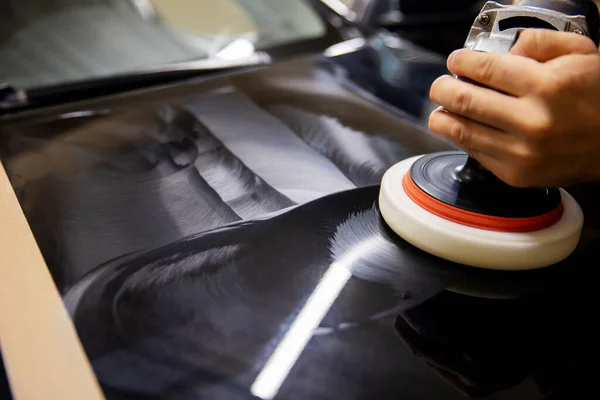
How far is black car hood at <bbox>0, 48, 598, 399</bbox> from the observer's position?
0.43m

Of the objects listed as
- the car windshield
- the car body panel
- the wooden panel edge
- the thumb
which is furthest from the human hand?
the car windshield

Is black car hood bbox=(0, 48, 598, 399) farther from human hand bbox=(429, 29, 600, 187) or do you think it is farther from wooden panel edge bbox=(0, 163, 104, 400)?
human hand bbox=(429, 29, 600, 187)

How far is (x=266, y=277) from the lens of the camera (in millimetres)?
527

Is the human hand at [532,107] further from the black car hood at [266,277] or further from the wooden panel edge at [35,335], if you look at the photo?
the wooden panel edge at [35,335]

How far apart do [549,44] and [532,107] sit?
7 cm

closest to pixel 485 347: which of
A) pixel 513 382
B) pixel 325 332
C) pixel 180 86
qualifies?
pixel 513 382

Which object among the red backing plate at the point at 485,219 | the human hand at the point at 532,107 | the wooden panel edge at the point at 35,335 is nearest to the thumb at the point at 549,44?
the human hand at the point at 532,107

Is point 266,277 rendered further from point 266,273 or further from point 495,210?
point 495,210

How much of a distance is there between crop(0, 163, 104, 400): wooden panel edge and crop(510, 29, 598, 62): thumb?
49cm

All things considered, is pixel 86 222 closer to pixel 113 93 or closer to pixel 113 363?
pixel 113 363

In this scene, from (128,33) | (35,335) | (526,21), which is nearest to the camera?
(35,335)

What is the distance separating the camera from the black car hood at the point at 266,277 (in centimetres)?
43

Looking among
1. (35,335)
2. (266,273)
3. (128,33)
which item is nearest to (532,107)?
(266,273)

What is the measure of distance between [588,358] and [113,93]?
0.82 m
